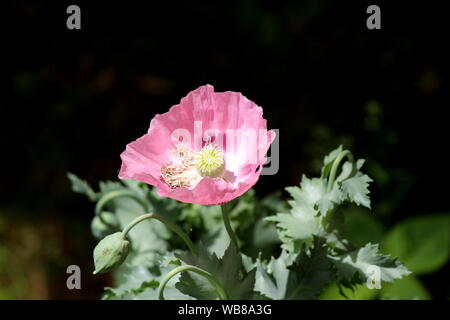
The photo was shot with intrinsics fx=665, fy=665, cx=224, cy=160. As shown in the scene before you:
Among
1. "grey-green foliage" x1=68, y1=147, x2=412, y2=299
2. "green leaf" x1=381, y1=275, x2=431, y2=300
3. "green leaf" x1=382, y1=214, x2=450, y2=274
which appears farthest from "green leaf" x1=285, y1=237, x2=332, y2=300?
"green leaf" x1=382, y1=214, x2=450, y2=274

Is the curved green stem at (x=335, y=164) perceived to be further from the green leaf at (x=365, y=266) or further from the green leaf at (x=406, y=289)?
the green leaf at (x=406, y=289)

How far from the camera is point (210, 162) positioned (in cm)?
73

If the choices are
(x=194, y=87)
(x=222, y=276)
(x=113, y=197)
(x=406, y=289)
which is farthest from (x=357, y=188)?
(x=194, y=87)

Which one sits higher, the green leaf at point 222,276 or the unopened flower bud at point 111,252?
the unopened flower bud at point 111,252

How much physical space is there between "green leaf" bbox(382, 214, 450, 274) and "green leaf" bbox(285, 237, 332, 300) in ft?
2.27

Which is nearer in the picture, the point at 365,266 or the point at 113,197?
the point at 365,266

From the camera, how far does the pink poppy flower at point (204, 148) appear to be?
0.61m

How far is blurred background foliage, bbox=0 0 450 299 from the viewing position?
1.56 m

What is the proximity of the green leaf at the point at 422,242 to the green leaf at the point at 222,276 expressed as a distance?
0.74 m

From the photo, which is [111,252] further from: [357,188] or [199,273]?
[357,188]

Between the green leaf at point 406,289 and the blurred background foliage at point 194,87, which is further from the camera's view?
the blurred background foliage at point 194,87

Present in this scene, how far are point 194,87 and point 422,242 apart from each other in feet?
2.17

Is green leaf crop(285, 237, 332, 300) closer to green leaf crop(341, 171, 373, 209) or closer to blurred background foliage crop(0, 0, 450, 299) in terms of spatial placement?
green leaf crop(341, 171, 373, 209)

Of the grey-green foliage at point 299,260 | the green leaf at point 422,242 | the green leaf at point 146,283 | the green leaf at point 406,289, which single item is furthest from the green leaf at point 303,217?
the green leaf at point 422,242
